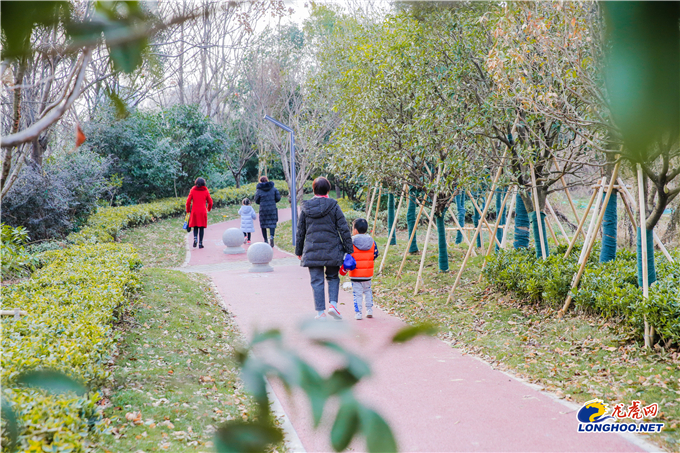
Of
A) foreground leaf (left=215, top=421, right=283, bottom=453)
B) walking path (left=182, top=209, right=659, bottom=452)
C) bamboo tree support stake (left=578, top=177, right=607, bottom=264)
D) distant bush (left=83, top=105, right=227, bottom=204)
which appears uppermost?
distant bush (left=83, top=105, right=227, bottom=204)

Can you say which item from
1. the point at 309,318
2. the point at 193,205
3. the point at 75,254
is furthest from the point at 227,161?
the point at 309,318

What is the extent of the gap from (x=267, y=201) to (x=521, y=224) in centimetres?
704

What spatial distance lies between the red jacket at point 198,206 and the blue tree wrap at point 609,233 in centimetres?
974

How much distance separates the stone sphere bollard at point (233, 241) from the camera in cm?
1382

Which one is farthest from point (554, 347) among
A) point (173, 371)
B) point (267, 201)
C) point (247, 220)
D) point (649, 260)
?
point (247, 220)

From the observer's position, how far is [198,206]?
13.7 metres

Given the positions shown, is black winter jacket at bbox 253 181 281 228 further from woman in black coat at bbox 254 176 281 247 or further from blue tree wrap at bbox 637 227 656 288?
blue tree wrap at bbox 637 227 656 288

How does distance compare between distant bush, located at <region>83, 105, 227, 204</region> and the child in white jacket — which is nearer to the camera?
the child in white jacket

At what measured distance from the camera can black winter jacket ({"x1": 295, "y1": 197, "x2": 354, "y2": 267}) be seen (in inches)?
266

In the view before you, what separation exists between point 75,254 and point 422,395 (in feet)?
23.9

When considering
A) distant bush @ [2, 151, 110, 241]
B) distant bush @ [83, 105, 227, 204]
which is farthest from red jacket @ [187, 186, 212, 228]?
distant bush @ [83, 105, 227, 204]

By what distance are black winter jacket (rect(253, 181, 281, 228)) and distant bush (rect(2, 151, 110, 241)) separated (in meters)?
4.35

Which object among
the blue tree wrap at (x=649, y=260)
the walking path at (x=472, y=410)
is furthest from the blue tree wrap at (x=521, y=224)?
the walking path at (x=472, y=410)
